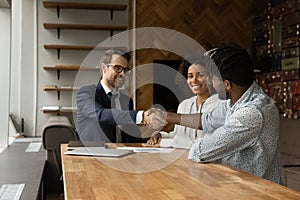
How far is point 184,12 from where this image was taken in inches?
280

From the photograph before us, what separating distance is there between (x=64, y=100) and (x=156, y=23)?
5.67 feet

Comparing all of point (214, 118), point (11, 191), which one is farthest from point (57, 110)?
point (214, 118)

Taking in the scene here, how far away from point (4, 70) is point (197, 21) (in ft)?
9.51

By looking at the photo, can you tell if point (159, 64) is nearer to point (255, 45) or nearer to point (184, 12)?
point (184, 12)

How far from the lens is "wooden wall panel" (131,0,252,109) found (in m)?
7.01

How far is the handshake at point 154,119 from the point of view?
121 inches

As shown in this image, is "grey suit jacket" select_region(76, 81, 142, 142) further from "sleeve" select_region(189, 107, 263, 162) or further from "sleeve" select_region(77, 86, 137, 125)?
"sleeve" select_region(189, 107, 263, 162)

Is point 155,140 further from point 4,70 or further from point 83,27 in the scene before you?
point 83,27

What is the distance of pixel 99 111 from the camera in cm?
308

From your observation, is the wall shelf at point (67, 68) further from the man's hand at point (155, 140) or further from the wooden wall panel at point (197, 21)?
the man's hand at point (155, 140)

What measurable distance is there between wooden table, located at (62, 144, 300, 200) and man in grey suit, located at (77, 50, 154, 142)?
691mm

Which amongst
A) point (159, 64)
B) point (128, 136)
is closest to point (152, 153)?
point (128, 136)

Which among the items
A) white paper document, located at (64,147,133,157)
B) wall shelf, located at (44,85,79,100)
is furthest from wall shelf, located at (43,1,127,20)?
white paper document, located at (64,147,133,157)

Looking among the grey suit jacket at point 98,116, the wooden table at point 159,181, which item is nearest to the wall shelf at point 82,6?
the grey suit jacket at point 98,116
